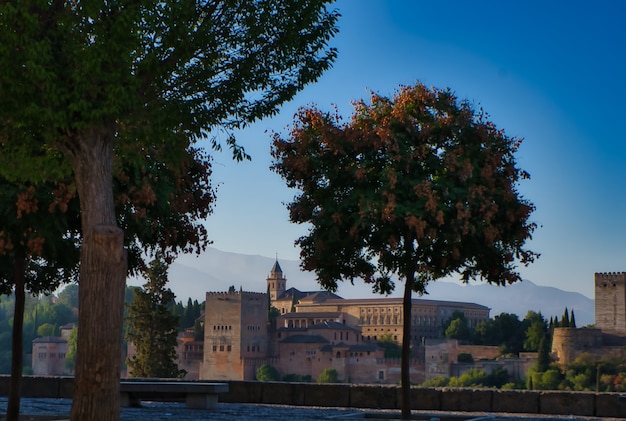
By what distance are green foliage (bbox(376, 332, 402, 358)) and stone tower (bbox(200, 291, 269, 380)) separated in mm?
19183

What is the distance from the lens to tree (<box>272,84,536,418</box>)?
650 inches

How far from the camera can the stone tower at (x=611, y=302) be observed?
145m

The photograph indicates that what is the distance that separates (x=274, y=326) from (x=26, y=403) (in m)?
135

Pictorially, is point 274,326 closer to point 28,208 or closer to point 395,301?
point 395,301

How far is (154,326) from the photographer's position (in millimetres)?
50688

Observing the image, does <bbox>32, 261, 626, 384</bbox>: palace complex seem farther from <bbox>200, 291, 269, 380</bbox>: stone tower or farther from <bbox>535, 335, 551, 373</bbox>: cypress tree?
<bbox>535, 335, 551, 373</bbox>: cypress tree

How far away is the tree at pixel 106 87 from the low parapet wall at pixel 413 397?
33.1ft

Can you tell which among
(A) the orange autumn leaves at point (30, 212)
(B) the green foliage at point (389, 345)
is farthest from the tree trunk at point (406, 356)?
(B) the green foliage at point (389, 345)

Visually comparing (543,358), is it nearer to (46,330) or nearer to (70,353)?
(70,353)

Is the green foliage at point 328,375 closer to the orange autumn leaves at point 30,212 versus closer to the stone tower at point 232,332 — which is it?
the stone tower at point 232,332

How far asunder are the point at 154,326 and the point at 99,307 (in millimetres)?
39870

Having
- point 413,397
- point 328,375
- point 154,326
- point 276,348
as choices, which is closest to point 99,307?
point 413,397

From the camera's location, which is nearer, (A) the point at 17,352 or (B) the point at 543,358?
(A) the point at 17,352

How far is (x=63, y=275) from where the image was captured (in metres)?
17.5
